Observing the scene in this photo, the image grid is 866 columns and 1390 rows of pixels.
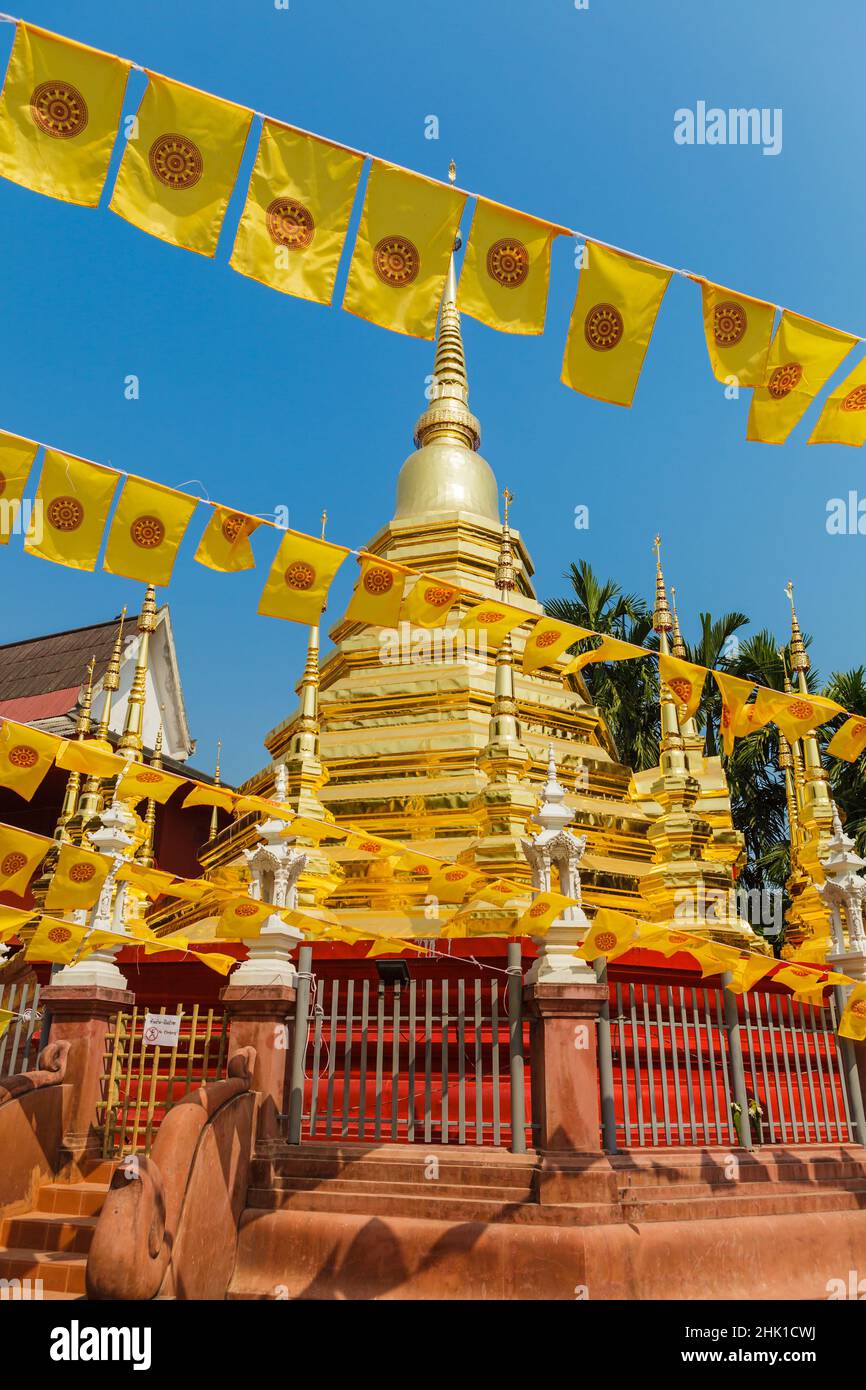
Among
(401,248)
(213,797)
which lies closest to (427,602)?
(213,797)

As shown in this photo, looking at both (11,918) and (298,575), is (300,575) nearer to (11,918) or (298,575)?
(298,575)

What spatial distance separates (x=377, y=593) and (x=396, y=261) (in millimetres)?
3203

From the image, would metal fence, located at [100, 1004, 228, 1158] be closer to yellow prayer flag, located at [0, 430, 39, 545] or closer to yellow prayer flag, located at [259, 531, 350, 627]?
yellow prayer flag, located at [259, 531, 350, 627]

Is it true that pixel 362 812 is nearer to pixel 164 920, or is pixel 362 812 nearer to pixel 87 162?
pixel 164 920

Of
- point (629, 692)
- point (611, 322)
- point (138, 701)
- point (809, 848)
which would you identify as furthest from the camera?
point (629, 692)

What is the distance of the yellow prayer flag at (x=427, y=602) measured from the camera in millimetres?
9297

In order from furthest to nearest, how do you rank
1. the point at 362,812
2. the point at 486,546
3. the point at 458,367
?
1. the point at 458,367
2. the point at 486,546
3. the point at 362,812

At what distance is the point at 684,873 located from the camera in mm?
14000

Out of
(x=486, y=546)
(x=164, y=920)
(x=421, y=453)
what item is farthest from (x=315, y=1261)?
(x=421, y=453)

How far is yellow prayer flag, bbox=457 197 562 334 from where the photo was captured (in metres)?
6.50

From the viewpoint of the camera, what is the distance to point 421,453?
23.2 meters

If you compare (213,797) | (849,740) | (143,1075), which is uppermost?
(849,740)

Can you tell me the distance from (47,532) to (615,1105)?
717 centimetres

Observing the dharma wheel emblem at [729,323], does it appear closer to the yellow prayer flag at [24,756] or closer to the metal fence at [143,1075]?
the yellow prayer flag at [24,756]
